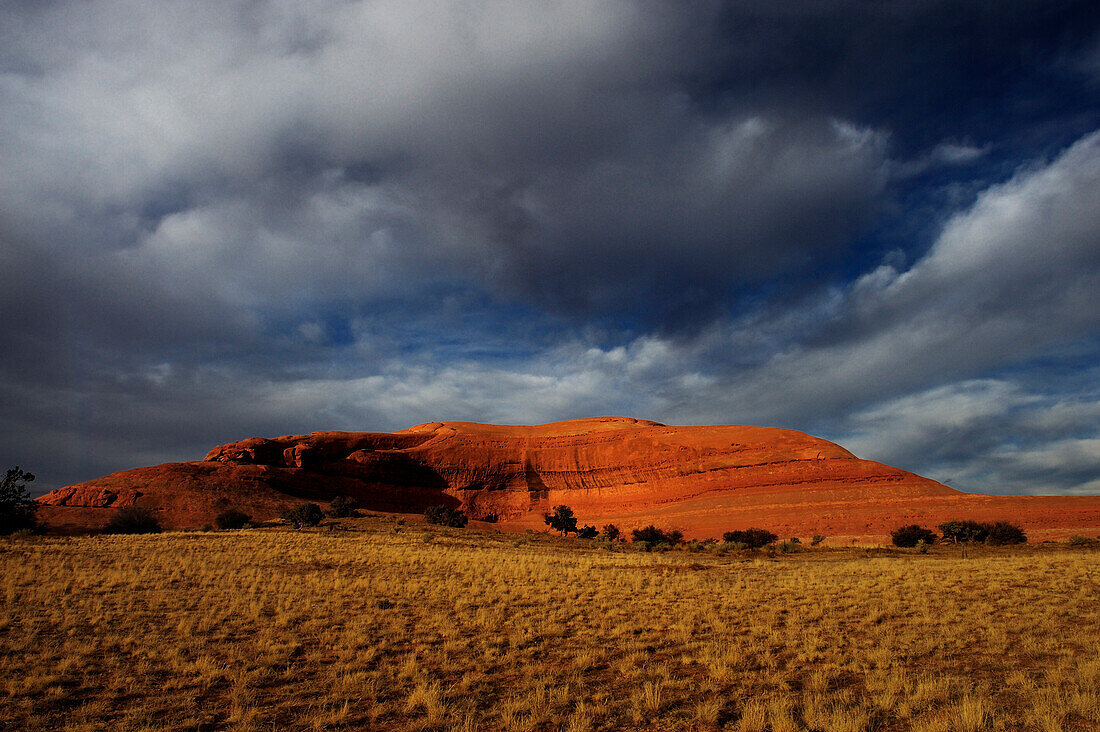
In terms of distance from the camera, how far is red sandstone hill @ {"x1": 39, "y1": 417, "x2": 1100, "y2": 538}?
52816 mm

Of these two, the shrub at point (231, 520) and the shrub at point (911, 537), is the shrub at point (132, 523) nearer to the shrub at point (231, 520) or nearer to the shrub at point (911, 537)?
the shrub at point (231, 520)

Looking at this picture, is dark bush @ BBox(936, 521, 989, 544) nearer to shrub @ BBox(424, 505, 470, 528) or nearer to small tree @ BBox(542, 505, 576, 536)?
small tree @ BBox(542, 505, 576, 536)

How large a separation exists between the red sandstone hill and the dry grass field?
1390 inches

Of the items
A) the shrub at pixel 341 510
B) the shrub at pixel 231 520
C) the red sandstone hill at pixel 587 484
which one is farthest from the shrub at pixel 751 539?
the shrub at pixel 231 520

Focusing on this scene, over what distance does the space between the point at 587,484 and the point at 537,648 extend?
3324 inches

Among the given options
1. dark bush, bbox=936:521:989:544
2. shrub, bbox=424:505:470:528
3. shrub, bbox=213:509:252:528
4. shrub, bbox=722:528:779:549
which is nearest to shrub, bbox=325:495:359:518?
shrub, bbox=424:505:470:528

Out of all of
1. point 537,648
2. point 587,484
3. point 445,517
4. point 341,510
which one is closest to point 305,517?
point 341,510

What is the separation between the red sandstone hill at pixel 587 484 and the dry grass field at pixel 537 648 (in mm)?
35304

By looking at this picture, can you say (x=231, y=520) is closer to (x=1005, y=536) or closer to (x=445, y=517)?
(x=445, y=517)

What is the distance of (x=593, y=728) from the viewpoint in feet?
23.1

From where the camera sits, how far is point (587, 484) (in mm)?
94062

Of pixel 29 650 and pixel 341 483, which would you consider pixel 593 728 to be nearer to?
pixel 29 650

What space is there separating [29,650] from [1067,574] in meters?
29.1

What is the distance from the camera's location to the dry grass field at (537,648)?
7469 millimetres
